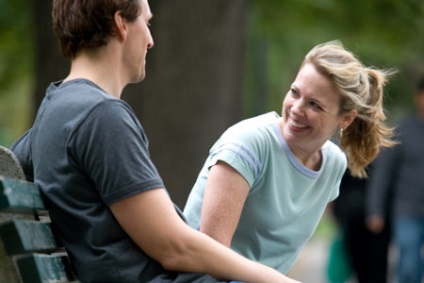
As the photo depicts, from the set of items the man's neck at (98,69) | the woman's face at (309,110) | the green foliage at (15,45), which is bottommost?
the green foliage at (15,45)

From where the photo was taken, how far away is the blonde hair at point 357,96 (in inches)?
179

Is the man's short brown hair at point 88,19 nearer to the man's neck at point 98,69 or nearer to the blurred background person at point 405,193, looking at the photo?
the man's neck at point 98,69

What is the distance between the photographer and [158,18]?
32.6 ft

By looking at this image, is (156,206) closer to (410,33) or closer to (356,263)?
(356,263)

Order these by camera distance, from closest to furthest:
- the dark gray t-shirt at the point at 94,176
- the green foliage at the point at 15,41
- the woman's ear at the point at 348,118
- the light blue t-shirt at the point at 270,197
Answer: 1. the dark gray t-shirt at the point at 94,176
2. the light blue t-shirt at the point at 270,197
3. the woman's ear at the point at 348,118
4. the green foliage at the point at 15,41

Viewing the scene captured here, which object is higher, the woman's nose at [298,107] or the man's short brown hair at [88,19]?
the man's short brown hair at [88,19]

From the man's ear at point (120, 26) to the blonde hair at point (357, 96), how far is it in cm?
110

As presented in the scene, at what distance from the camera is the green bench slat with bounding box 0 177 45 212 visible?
3.14m

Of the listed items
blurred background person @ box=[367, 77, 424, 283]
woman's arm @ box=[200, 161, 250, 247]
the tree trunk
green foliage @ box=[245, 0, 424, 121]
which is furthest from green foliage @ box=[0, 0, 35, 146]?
woman's arm @ box=[200, 161, 250, 247]

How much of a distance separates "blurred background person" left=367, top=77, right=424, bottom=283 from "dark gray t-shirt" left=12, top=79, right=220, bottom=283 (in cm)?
657

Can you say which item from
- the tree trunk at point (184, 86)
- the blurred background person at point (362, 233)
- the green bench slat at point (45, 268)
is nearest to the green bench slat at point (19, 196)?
the green bench slat at point (45, 268)

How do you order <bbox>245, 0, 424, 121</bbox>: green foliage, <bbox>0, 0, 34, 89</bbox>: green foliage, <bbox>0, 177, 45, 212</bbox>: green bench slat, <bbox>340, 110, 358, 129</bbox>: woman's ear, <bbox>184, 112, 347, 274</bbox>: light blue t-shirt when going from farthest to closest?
<bbox>0, 0, 34, 89</bbox>: green foliage, <bbox>245, 0, 424, 121</bbox>: green foliage, <bbox>340, 110, 358, 129</bbox>: woman's ear, <bbox>184, 112, 347, 274</bbox>: light blue t-shirt, <bbox>0, 177, 45, 212</bbox>: green bench slat

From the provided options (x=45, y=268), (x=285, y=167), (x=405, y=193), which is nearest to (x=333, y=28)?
(x=405, y=193)

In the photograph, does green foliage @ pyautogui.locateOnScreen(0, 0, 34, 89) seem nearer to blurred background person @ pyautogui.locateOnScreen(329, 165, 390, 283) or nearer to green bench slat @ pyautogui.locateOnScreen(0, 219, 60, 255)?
blurred background person @ pyautogui.locateOnScreen(329, 165, 390, 283)
